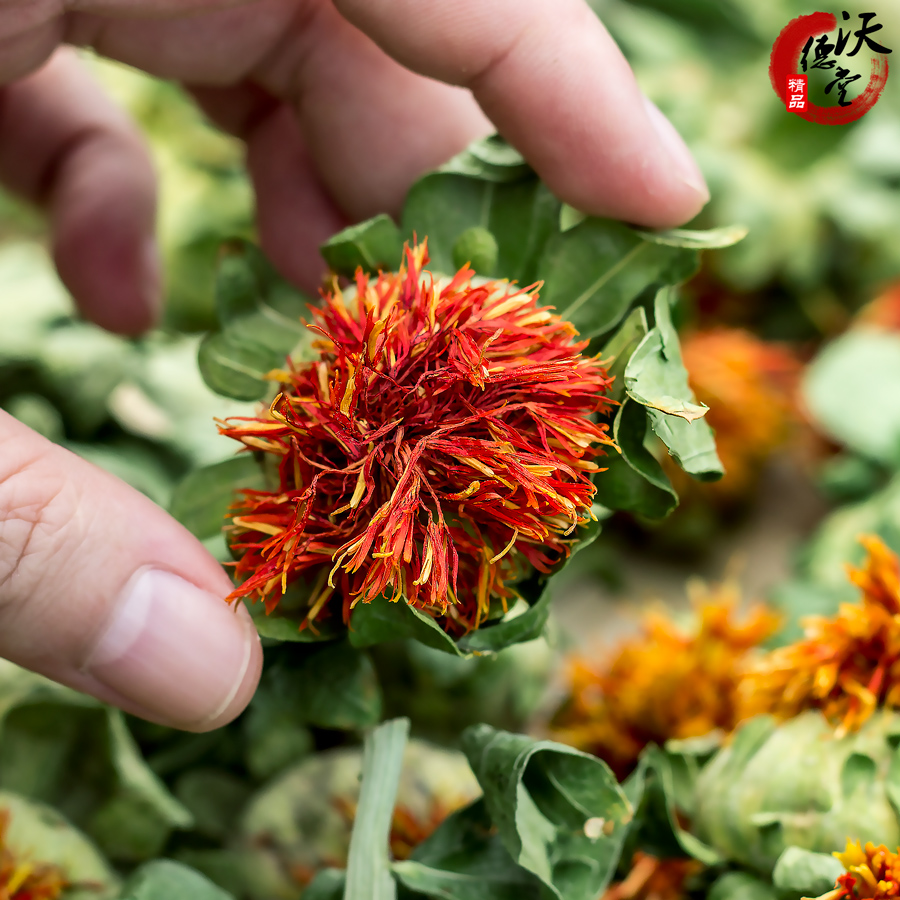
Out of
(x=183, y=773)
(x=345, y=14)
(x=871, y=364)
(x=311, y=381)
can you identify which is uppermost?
(x=345, y=14)

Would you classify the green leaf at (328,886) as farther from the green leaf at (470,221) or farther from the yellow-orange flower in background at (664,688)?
the green leaf at (470,221)

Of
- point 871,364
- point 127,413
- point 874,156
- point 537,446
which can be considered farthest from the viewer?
point 874,156

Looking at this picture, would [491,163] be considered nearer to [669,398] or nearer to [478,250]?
[478,250]

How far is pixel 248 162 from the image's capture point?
2.38ft

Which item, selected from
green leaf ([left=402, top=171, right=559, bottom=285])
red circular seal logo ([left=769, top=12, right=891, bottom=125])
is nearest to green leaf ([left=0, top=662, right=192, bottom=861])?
green leaf ([left=402, top=171, right=559, bottom=285])

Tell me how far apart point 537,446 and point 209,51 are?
1.32 ft

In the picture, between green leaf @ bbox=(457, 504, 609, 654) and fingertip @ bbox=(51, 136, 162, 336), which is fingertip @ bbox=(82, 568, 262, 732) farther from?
fingertip @ bbox=(51, 136, 162, 336)

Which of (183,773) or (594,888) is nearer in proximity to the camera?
(594,888)

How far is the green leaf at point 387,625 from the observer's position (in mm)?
355

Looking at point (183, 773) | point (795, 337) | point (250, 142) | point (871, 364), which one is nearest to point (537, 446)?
point (183, 773)

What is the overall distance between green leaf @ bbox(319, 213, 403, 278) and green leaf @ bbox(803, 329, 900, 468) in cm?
53

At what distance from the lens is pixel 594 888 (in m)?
0.40

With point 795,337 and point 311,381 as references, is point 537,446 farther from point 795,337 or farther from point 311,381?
point 795,337

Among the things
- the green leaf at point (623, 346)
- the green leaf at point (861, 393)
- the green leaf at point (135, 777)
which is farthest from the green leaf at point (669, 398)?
the green leaf at point (861, 393)
